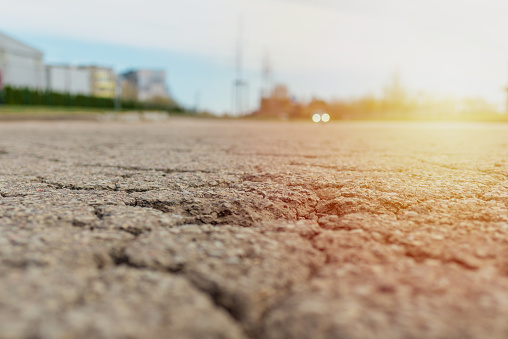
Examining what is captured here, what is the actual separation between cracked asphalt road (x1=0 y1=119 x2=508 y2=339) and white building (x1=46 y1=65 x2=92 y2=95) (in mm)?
47658

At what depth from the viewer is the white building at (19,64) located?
3291 centimetres

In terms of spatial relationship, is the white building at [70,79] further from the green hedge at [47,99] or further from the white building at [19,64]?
the green hedge at [47,99]

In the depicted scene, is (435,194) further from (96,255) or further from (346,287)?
(96,255)

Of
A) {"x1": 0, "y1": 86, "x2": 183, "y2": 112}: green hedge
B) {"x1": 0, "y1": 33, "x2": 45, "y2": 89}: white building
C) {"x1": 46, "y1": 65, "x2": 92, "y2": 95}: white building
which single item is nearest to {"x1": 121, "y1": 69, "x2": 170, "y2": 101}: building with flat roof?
{"x1": 46, "y1": 65, "x2": 92, "y2": 95}: white building

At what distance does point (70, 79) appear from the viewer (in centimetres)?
4869

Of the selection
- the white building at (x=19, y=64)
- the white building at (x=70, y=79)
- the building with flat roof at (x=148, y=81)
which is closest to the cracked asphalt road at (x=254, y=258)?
the white building at (x=19, y=64)

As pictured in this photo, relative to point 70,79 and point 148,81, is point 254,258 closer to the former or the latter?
point 70,79

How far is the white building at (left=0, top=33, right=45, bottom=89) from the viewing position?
1296 inches

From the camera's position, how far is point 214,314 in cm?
75

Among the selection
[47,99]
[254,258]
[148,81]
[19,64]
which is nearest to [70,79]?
[19,64]

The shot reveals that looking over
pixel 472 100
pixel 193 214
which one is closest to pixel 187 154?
pixel 193 214

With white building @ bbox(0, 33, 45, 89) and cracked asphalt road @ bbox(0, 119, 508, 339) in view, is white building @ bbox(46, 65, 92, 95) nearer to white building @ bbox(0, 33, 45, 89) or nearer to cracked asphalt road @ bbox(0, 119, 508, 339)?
white building @ bbox(0, 33, 45, 89)

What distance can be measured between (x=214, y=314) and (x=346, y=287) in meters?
0.27

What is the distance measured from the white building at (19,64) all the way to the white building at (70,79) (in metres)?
6.62
